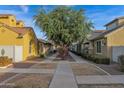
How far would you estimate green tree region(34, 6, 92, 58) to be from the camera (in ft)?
108

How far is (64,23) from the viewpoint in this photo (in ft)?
108

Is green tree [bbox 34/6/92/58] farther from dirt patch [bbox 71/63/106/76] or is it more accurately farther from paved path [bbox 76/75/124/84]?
paved path [bbox 76/75/124/84]

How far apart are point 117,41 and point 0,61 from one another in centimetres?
1316

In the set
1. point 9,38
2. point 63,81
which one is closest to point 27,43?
point 9,38

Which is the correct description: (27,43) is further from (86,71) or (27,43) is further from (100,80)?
(100,80)

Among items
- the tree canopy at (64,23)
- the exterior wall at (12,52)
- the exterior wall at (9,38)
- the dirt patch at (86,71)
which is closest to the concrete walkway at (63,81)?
the dirt patch at (86,71)

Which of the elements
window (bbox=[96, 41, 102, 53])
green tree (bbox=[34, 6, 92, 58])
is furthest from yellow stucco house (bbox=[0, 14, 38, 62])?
window (bbox=[96, 41, 102, 53])

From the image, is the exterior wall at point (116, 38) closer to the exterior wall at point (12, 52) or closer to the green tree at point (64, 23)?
the green tree at point (64, 23)

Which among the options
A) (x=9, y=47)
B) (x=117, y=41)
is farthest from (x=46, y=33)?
(x=117, y=41)

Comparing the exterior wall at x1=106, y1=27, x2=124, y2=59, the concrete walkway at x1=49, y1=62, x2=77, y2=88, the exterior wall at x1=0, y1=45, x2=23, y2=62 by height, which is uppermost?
the exterior wall at x1=106, y1=27, x2=124, y2=59

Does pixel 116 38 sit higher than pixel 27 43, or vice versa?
pixel 116 38
